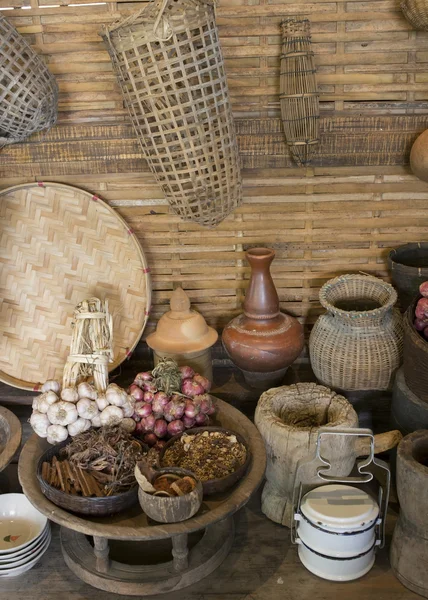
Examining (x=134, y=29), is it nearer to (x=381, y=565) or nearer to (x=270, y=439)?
(x=270, y=439)

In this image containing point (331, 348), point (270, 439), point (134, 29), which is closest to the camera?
point (134, 29)

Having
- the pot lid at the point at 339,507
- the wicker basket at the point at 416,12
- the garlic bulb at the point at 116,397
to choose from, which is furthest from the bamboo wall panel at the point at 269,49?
the pot lid at the point at 339,507

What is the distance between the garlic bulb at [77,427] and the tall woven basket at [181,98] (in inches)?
36.2

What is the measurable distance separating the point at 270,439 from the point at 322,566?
0.47m

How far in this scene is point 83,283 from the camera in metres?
2.90

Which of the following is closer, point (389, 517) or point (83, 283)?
point (389, 517)

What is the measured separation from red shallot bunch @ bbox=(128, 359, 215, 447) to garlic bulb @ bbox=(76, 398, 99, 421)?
0.17 metres

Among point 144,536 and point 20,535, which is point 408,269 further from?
point 20,535

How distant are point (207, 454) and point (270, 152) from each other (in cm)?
136

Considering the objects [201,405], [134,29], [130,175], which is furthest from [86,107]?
[201,405]

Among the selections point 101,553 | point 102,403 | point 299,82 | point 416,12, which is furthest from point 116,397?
point 416,12

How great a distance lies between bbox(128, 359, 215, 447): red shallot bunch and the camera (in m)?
2.32

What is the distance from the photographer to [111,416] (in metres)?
2.27

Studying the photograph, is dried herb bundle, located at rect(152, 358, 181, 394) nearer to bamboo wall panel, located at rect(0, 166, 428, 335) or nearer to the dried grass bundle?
→ the dried grass bundle
